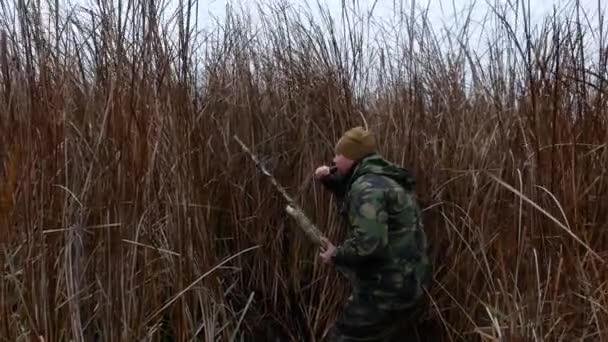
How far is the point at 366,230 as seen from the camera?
2754 millimetres

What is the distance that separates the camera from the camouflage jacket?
109 inches

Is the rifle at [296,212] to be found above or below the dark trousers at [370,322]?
above

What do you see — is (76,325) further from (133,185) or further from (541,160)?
(541,160)

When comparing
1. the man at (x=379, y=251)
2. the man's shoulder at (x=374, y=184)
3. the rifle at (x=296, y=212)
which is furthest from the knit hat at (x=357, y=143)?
the rifle at (x=296, y=212)

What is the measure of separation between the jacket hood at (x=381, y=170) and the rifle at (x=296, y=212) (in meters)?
0.28

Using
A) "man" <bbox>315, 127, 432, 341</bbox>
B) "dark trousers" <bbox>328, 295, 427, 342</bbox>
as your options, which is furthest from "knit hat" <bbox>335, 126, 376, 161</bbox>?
"dark trousers" <bbox>328, 295, 427, 342</bbox>

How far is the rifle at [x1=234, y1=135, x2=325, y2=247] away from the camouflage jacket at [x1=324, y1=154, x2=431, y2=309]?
0.74 feet

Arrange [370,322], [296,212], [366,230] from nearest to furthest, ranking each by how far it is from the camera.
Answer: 1. [366,230]
2. [370,322]
3. [296,212]

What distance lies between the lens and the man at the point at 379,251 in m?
2.78

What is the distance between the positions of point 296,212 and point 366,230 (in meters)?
0.47

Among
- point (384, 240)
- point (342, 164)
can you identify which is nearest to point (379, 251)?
point (384, 240)

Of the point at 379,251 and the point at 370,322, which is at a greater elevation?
the point at 379,251

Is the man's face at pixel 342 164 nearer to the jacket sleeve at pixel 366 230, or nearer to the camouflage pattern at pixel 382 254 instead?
the camouflage pattern at pixel 382 254

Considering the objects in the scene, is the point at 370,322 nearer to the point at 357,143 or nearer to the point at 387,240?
the point at 387,240
